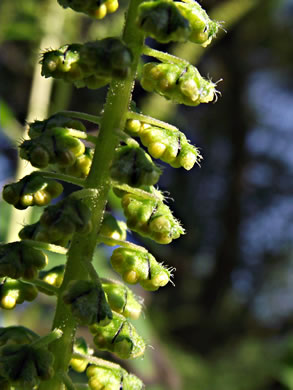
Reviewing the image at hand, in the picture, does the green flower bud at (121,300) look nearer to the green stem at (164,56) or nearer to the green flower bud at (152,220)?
the green flower bud at (152,220)

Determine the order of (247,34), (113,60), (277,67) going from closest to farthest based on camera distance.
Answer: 1. (113,60)
2. (247,34)
3. (277,67)

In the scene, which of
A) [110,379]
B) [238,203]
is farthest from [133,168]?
[238,203]

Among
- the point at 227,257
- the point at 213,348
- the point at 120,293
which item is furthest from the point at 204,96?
the point at 227,257

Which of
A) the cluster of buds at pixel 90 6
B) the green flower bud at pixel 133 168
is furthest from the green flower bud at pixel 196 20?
the green flower bud at pixel 133 168

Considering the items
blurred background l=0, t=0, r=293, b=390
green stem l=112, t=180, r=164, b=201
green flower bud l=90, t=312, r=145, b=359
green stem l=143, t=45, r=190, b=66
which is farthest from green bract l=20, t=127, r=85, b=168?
blurred background l=0, t=0, r=293, b=390

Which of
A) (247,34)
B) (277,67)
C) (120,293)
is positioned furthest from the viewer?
(277,67)

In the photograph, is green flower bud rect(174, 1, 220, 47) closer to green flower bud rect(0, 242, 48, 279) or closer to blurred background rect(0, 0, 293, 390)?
green flower bud rect(0, 242, 48, 279)

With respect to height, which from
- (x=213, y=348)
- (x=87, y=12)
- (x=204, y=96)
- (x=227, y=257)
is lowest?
(x=213, y=348)

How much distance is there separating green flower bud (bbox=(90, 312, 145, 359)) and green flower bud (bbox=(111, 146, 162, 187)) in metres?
0.31

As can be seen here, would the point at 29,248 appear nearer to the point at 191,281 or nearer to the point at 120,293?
the point at 120,293

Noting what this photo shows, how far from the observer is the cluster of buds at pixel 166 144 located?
1.22 m

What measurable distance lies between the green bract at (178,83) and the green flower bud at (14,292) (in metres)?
0.51

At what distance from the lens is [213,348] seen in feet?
38.9

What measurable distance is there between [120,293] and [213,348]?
11.1 meters
